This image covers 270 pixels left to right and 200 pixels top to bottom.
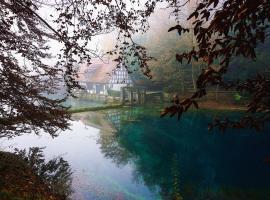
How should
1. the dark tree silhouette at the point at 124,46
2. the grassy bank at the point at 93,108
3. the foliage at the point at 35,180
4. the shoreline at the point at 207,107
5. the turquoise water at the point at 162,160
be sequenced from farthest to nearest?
the grassy bank at the point at 93,108 < the shoreline at the point at 207,107 < the turquoise water at the point at 162,160 < the foliage at the point at 35,180 < the dark tree silhouette at the point at 124,46

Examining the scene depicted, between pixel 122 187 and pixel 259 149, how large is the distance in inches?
332

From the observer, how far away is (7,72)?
6348mm

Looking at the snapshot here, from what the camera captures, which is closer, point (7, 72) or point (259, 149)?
point (7, 72)

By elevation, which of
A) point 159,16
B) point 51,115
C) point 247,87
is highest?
point 159,16

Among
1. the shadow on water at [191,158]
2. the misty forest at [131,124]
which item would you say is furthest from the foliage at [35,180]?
the shadow on water at [191,158]

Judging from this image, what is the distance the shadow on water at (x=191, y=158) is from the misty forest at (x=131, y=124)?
0.05m

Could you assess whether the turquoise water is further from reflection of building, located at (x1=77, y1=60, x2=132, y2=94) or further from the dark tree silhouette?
reflection of building, located at (x1=77, y1=60, x2=132, y2=94)

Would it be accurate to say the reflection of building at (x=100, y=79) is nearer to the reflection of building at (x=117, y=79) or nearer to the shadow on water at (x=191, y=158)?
the reflection of building at (x=117, y=79)

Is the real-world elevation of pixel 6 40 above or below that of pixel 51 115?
above

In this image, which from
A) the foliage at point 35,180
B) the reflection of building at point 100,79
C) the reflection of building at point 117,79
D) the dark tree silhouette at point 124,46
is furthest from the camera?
the reflection of building at point 100,79

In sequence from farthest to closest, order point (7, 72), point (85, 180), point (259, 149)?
point (259, 149), point (85, 180), point (7, 72)

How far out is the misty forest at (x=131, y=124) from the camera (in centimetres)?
218

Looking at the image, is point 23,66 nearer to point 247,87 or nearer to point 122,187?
point 122,187

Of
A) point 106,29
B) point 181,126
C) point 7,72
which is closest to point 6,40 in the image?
point 7,72
